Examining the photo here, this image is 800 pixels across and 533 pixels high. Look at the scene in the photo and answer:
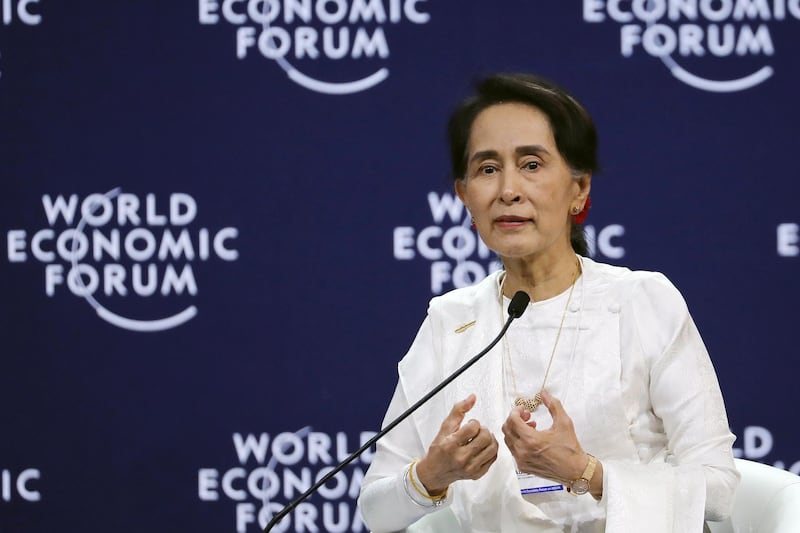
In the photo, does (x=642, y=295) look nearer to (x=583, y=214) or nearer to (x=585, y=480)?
(x=583, y=214)

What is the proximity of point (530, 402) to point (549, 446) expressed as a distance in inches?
12.6

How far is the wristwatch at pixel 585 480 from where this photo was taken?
1.82m

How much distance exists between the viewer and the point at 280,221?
136 inches

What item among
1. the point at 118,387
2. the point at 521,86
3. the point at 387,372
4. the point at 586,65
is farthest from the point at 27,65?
the point at 521,86

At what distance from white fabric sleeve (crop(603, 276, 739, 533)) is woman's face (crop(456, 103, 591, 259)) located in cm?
22

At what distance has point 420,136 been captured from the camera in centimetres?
344

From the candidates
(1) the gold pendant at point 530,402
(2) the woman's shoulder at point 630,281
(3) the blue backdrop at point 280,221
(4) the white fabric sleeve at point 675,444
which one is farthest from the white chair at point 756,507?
(3) the blue backdrop at point 280,221

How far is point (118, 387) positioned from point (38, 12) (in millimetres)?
1172

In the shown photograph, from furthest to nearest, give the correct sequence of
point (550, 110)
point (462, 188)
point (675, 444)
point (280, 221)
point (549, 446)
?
point (280, 221) < point (462, 188) < point (550, 110) < point (675, 444) < point (549, 446)

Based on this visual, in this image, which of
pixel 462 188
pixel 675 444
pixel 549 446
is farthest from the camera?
pixel 462 188

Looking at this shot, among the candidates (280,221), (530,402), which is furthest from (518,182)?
(280,221)

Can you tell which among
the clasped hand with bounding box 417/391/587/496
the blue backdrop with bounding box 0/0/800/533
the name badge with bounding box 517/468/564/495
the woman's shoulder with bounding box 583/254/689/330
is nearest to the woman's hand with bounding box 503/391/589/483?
the clasped hand with bounding box 417/391/587/496

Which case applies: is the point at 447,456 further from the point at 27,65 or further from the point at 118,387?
the point at 27,65

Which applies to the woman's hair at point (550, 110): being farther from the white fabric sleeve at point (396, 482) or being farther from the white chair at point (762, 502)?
the white chair at point (762, 502)
